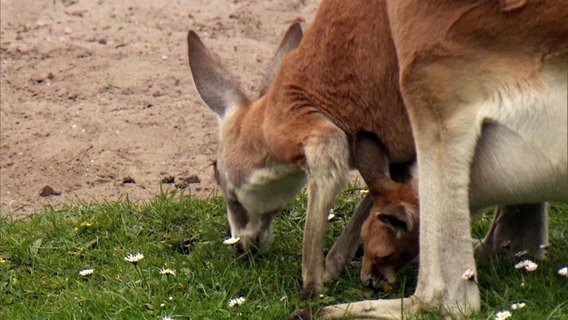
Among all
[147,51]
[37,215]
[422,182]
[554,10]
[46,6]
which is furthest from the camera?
[46,6]

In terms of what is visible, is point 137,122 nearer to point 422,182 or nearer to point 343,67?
point 343,67

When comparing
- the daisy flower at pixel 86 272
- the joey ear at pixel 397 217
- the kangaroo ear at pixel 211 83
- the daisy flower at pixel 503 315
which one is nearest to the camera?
the daisy flower at pixel 503 315

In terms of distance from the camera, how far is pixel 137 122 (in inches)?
293

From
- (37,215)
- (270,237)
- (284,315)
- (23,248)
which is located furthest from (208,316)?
(37,215)

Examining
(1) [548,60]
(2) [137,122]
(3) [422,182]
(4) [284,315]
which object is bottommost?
(2) [137,122]

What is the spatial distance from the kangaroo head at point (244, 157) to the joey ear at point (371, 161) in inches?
18.4

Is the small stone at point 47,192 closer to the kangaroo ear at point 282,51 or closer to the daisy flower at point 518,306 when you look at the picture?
the kangaroo ear at point 282,51

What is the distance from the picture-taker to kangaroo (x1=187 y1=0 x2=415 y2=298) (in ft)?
16.5

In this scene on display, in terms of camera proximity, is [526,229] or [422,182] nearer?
[422,182]

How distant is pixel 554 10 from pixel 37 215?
3.12m

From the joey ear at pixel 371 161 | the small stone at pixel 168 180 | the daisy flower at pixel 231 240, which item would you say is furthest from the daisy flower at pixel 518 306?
the small stone at pixel 168 180

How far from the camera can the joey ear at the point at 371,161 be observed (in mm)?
5008

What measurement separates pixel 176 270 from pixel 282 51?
130cm

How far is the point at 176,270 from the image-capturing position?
17.8ft
